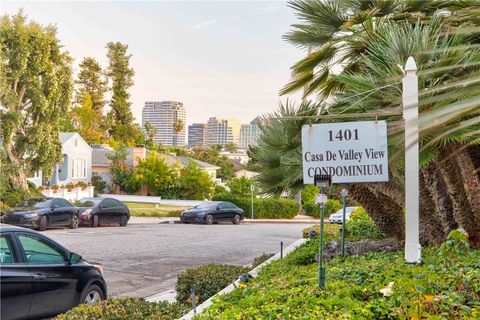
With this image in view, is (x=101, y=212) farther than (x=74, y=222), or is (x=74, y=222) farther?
(x=101, y=212)

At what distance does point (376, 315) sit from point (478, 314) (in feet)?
2.15

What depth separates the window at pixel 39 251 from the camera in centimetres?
638

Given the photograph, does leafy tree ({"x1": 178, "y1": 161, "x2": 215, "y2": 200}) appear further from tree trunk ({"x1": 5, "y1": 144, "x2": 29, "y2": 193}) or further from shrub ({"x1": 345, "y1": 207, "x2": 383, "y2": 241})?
shrub ({"x1": 345, "y1": 207, "x2": 383, "y2": 241})

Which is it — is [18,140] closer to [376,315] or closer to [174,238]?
[174,238]

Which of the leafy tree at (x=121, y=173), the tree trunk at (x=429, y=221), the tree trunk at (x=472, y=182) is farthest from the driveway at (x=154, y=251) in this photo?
the leafy tree at (x=121, y=173)

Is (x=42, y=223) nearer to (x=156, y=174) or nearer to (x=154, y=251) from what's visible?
(x=154, y=251)

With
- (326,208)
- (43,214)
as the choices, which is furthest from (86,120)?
(43,214)

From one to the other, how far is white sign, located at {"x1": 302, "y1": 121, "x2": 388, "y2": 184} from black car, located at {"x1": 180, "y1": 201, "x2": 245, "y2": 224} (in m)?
23.1

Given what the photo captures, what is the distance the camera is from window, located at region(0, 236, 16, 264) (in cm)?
605

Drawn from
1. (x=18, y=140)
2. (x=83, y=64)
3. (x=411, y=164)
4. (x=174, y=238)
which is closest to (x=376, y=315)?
(x=411, y=164)

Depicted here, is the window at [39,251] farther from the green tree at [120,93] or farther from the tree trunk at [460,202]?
the green tree at [120,93]

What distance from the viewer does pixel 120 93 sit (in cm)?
6656

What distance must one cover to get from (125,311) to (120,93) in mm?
63660

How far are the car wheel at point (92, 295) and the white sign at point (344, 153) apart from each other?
3.44 meters
